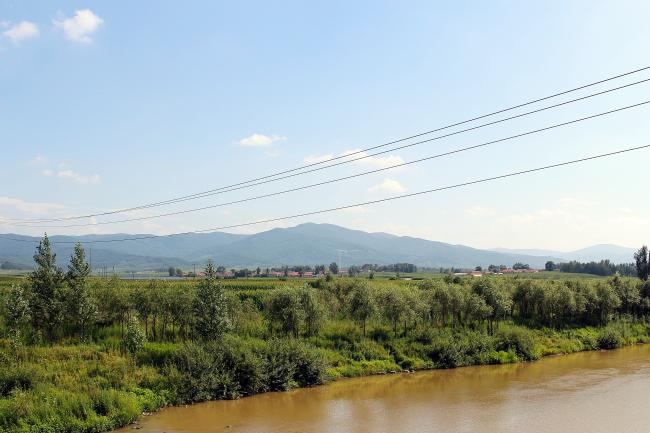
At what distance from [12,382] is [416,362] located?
32.4m

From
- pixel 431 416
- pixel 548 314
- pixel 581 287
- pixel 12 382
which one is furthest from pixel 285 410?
pixel 581 287

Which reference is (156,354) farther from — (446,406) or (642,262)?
(642,262)

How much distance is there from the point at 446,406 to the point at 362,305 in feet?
58.0

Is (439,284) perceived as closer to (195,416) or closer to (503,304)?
(503,304)

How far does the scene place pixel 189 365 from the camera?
124 ft

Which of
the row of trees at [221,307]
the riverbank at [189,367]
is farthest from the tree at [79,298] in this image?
the riverbank at [189,367]

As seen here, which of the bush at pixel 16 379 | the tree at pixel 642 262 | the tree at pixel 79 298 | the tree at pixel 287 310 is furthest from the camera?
the tree at pixel 642 262

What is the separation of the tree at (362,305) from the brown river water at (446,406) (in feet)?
25.3

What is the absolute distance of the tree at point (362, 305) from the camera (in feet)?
172

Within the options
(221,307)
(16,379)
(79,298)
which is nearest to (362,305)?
(221,307)

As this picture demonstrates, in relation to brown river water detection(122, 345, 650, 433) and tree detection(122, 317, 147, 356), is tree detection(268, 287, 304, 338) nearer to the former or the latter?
brown river water detection(122, 345, 650, 433)

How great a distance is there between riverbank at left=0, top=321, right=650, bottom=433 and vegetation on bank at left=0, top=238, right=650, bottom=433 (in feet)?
0.34

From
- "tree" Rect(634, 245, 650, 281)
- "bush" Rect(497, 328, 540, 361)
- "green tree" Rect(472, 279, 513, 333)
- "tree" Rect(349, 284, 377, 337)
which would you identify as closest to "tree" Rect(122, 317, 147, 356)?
"tree" Rect(349, 284, 377, 337)

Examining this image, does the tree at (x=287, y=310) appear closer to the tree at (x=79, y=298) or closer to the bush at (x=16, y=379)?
the tree at (x=79, y=298)
